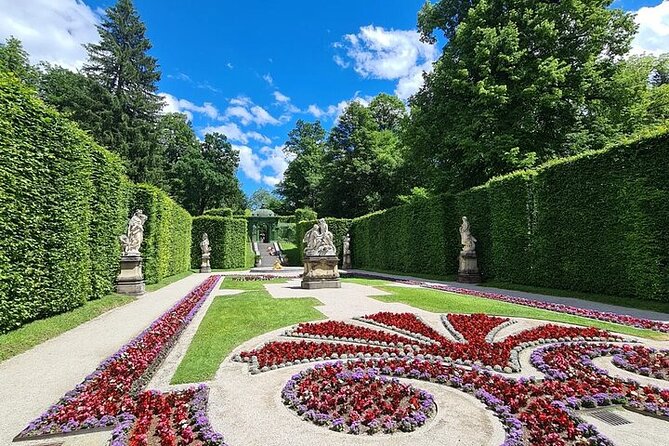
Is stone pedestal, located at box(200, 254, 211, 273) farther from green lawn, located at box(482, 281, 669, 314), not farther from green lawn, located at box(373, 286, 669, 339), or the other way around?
green lawn, located at box(482, 281, 669, 314)

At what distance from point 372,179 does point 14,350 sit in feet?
122

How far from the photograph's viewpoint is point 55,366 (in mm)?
5371

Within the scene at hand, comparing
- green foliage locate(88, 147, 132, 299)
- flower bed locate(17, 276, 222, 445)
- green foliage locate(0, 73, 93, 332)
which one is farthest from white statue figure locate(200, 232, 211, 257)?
flower bed locate(17, 276, 222, 445)

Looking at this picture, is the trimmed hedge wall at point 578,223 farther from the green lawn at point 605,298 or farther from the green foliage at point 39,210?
the green foliage at point 39,210

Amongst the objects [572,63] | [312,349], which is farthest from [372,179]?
[312,349]

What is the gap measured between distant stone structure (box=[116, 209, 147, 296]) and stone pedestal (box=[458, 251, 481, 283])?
14.1 metres

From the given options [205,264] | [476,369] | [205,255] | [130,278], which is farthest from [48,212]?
[205,264]

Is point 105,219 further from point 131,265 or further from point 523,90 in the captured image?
point 523,90

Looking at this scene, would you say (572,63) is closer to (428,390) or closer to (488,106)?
(488,106)

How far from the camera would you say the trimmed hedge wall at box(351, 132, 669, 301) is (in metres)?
10.2

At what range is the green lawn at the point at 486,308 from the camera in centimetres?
734

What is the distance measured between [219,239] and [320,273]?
58.6ft

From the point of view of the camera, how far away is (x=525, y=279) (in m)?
15.0

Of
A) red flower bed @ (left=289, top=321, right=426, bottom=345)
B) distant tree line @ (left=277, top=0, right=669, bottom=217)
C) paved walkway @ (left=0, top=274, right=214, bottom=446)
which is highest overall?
distant tree line @ (left=277, top=0, right=669, bottom=217)
